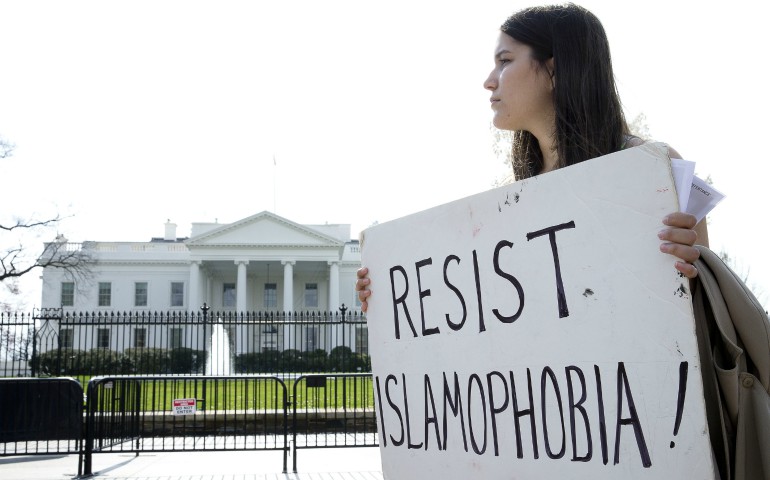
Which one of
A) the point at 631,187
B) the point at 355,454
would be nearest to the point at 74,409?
the point at 355,454

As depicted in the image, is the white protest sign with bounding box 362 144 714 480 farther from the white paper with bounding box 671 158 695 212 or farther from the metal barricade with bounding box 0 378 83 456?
the metal barricade with bounding box 0 378 83 456

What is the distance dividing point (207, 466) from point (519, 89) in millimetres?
8402

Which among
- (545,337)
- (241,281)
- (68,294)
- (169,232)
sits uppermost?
(169,232)

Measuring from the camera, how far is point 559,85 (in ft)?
6.23

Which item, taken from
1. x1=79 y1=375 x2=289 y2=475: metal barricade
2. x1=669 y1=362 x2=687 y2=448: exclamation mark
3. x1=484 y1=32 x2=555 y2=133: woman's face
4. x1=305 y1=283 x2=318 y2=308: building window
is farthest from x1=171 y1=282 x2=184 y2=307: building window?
x1=669 y1=362 x2=687 y2=448: exclamation mark

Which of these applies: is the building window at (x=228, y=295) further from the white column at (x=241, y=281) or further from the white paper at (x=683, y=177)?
the white paper at (x=683, y=177)

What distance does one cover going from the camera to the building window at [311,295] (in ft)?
225

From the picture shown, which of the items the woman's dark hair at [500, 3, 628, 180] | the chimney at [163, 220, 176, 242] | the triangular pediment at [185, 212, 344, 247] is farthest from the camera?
the chimney at [163, 220, 176, 242]

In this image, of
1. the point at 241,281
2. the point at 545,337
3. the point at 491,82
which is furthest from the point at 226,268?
the point at 545,337

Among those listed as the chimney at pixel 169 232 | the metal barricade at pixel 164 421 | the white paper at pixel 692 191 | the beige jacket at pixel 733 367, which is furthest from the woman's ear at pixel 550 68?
the chimney at pixel 169 232

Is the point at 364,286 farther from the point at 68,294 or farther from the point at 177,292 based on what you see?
the point at 177,292

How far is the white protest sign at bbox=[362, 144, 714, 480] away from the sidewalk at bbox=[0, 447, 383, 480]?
6.69 metres

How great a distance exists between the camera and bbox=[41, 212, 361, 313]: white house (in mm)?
63531

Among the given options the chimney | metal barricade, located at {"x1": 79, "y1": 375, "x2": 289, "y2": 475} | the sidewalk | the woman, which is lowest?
the sidewalk
